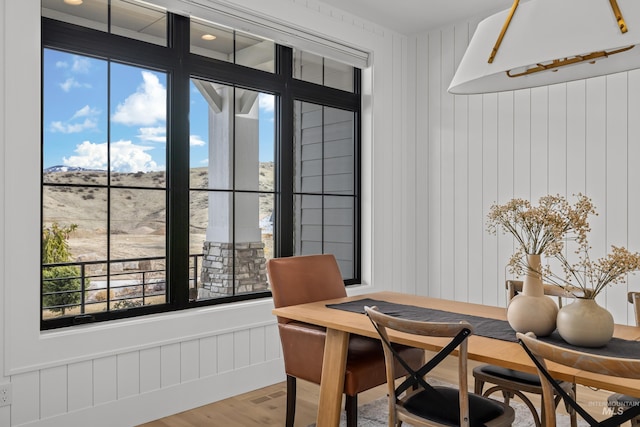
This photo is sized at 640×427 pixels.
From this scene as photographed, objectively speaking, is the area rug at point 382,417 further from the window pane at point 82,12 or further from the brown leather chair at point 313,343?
the window pane at point 82,12

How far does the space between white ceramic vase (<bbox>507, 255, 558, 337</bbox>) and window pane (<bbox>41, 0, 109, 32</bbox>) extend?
256 cm

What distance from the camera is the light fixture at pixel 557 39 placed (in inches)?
55.1

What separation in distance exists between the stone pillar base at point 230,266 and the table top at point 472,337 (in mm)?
1515

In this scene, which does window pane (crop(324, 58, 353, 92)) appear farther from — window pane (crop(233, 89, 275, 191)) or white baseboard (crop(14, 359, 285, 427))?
white baseboard (crop(14, 359, 285, 427))

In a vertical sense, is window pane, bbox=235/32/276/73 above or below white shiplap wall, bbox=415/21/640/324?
above

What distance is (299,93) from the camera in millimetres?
3811

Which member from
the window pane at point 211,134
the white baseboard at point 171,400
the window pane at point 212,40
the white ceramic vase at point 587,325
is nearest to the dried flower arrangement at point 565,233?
the white ceramic vase at point 587,325

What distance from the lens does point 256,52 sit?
373 centimetres

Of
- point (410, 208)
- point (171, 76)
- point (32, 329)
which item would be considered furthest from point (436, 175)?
point (32, 329)

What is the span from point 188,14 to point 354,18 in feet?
5.09

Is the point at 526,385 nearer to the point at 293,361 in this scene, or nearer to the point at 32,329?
the point at 293,361

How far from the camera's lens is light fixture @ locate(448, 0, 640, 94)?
4.59ft

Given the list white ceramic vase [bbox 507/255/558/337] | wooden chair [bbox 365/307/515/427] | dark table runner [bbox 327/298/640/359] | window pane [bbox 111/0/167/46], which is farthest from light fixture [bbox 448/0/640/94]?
window pane [bbox 111/0/167/46]

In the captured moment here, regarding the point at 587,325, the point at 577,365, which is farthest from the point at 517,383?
the point at 577,365
